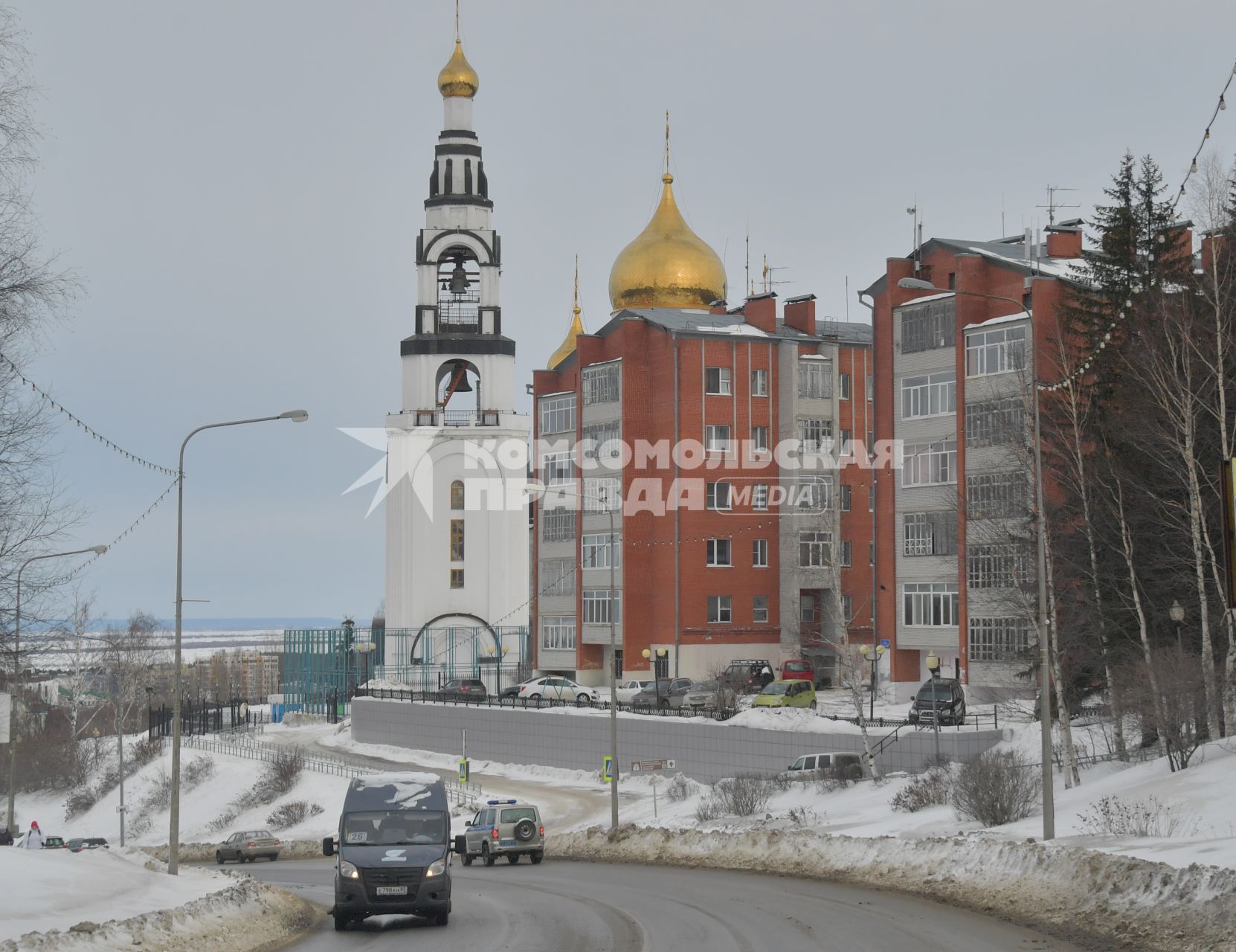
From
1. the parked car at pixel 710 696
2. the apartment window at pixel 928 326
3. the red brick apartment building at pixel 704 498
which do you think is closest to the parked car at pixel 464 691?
the red brick apartment building at pixel 704 498

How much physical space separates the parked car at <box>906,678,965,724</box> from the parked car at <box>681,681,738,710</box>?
7555 millimetres

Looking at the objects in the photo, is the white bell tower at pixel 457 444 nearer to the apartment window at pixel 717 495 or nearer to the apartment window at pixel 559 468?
the apartment window at pixel 559 468

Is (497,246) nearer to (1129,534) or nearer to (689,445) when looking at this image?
(689,445)

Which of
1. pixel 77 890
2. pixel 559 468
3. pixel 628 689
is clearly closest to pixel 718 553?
pixel 628 689

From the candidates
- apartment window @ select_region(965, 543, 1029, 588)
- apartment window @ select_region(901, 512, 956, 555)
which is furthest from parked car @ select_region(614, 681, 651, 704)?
apartment window @ select_region(965, 543, 1029, 588)

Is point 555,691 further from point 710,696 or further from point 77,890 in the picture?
point 77,890

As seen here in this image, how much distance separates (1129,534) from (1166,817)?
40.9ft

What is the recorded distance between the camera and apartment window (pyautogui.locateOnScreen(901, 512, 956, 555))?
54438 millimetres

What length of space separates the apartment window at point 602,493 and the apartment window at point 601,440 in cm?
91

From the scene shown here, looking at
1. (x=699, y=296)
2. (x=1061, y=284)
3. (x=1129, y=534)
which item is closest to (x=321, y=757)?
(x=699, y=296)

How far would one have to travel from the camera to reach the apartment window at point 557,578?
6962cm

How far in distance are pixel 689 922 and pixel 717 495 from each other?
1840 inches

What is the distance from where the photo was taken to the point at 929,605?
55188mm

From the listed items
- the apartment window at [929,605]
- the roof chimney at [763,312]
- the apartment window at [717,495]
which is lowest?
the apartment window at [929,605]
